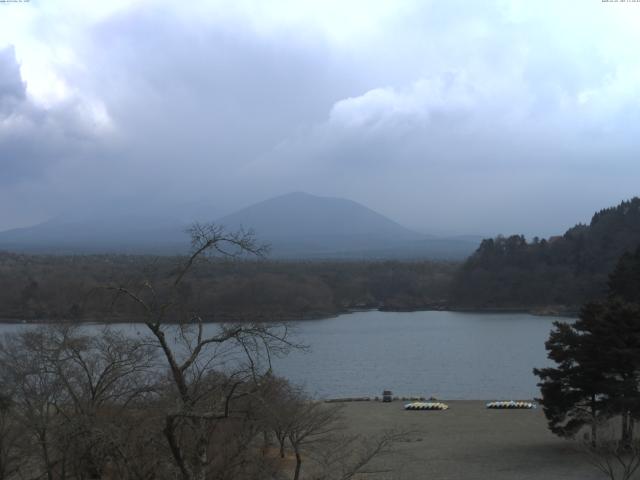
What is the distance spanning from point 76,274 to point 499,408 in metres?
41.4

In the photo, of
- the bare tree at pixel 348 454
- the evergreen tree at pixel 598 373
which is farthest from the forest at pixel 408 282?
the evergreen tree at pixel 598 373

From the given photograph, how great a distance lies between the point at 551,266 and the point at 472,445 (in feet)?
146

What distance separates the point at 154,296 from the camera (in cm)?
463

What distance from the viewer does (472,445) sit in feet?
48.4

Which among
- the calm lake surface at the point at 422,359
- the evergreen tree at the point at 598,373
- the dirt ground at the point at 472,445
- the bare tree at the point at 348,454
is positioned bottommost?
the calm lake surface at the point at 422,359

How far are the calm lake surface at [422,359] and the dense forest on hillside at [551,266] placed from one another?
7.77 metres

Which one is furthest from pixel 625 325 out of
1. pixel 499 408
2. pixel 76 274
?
pixel 76 274

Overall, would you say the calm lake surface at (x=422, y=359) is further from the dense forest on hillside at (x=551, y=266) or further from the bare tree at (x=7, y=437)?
the dense forest on hillside at (x=551, y=266)

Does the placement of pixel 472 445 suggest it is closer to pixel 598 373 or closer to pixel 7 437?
pixel 598 373

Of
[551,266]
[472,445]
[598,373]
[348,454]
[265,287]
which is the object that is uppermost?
[551,266]

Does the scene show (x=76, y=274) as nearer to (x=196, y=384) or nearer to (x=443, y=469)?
(x=443, y=469)

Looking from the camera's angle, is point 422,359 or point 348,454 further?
point 422,359

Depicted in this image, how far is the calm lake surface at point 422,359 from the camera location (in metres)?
23.9

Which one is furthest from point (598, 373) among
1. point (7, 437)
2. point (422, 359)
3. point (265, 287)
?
point (265, 287)
